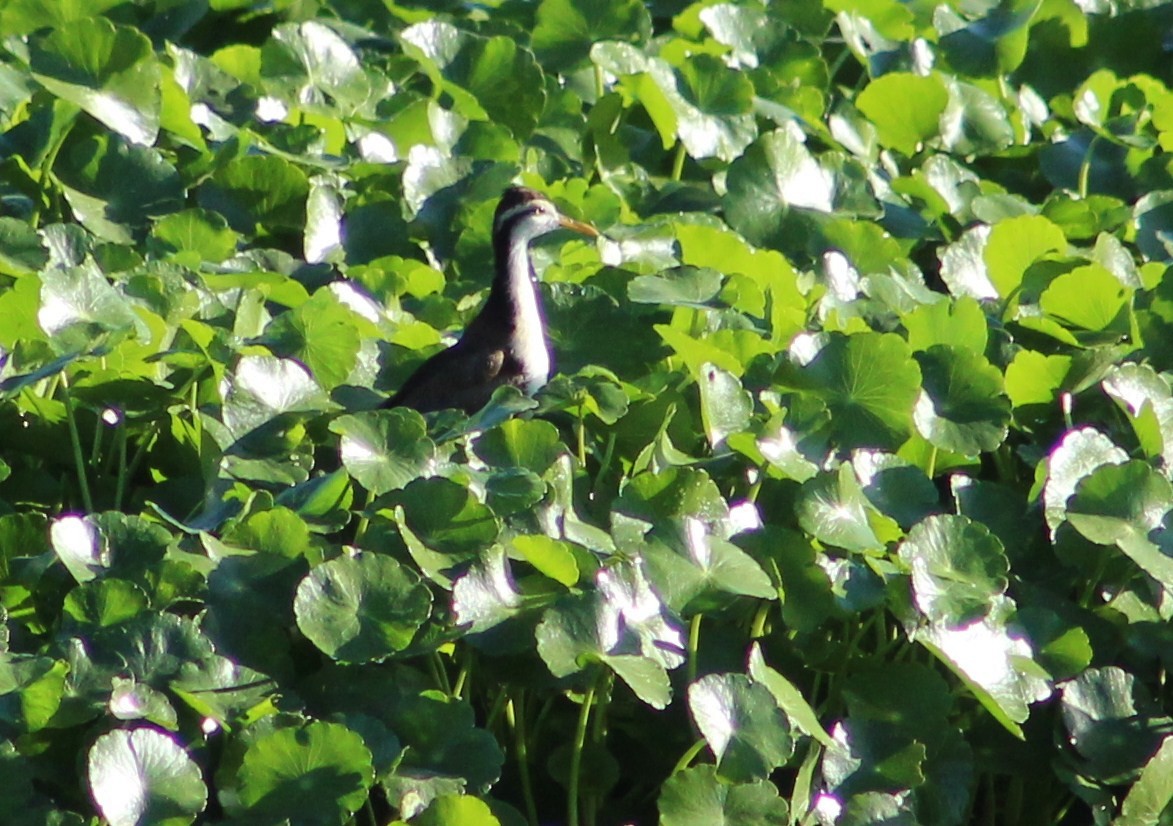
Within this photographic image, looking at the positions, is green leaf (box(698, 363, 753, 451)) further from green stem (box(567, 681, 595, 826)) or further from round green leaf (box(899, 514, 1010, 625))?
green stem (box(567, 681, 595, 826))

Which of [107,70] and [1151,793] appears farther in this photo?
[107,70]

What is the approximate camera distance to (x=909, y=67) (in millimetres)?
6570

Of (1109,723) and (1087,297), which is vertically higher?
(1087,297)

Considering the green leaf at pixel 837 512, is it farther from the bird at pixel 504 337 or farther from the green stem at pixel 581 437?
the bird at pixel 504 337

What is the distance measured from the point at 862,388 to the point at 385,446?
1.15m

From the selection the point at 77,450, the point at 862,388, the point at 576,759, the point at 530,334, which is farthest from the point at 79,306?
the point at 862,388

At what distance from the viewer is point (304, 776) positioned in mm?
3387

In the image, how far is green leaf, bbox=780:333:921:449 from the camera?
14.0ft

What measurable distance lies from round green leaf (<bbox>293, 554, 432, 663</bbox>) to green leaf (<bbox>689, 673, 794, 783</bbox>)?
57 centimetres

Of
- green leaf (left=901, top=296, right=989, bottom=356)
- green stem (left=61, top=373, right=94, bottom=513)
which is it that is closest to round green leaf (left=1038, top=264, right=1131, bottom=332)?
green leaf (left=901, top=296, right=989, bottom=356)

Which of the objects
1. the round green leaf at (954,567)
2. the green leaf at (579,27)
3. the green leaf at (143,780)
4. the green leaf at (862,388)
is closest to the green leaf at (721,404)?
the green leaf at (862,388)

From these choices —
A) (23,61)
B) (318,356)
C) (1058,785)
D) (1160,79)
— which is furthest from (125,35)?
(1160,79)

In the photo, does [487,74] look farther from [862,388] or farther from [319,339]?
[862,388]

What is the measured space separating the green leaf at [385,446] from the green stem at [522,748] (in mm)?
525
